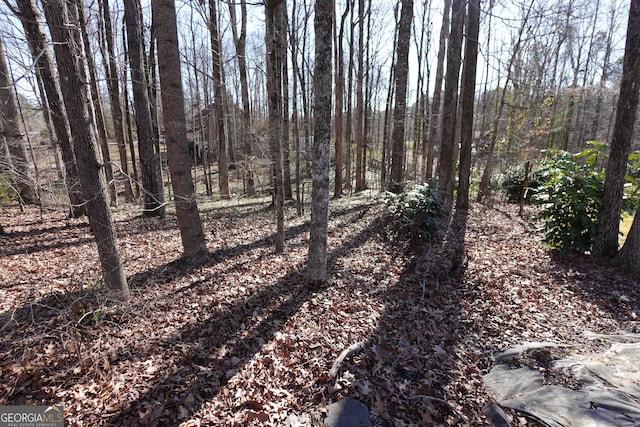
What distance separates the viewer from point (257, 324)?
408 cm

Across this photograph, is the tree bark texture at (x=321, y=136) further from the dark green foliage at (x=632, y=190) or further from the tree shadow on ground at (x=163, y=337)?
the dark green foliage at (x=632, y=190)

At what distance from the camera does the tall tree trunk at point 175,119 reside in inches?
197

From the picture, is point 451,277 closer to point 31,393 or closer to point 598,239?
point 598,239

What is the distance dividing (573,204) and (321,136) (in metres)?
5.83

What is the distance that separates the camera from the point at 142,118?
28.9 ft

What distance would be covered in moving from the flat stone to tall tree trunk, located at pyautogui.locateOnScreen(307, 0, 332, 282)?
2.34 metres

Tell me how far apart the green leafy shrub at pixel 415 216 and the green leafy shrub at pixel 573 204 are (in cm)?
232

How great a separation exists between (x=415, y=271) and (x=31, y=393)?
5.67 meters

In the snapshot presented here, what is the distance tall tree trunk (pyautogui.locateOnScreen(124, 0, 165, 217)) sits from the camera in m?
8.43

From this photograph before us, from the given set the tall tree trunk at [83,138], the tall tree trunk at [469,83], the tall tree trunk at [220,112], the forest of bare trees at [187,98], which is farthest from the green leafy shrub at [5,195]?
the tall tree trunk at [469,83]

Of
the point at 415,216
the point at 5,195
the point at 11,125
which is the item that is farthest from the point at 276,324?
the point at 5,195

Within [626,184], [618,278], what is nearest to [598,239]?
[618,278]

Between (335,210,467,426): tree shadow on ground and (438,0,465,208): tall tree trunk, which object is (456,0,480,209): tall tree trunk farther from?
(335,210,467,426): tree shadow on ground

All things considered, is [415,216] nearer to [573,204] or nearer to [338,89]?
[573,204]
